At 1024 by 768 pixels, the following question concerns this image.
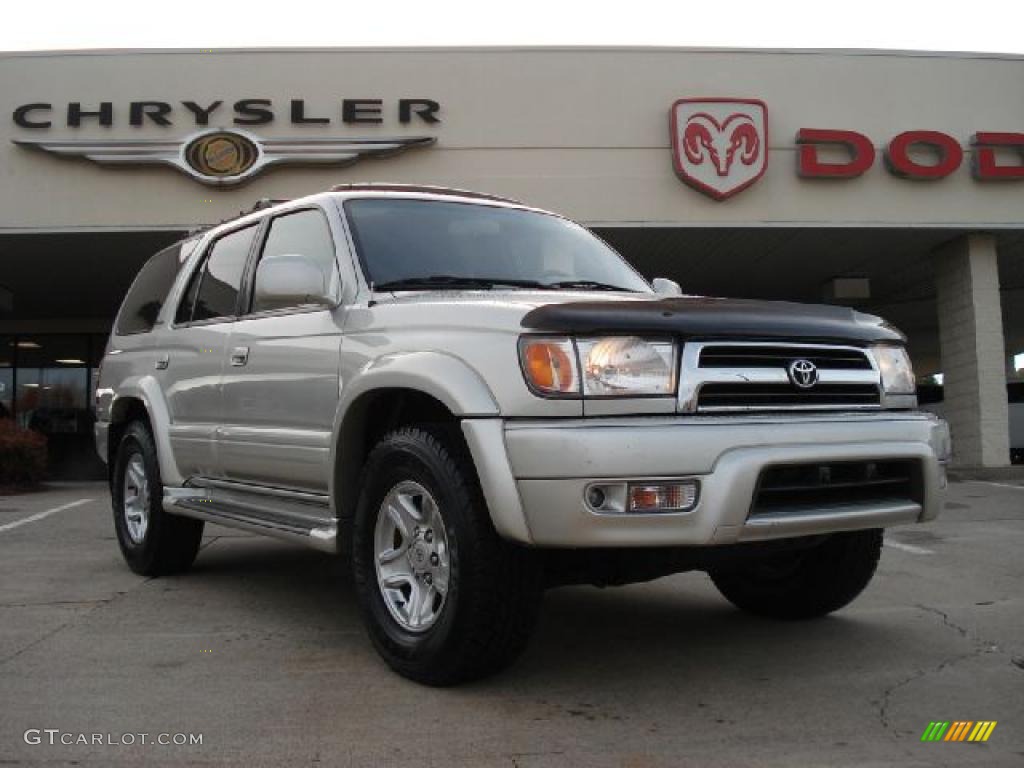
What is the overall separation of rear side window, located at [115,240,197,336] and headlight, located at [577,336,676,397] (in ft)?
11.0

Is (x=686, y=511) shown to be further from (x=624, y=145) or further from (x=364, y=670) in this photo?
(x=624, y=145)

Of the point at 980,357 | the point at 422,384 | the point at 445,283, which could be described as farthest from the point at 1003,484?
the point at 422,384

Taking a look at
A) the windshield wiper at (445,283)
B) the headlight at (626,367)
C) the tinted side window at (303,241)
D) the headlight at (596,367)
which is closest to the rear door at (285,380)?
the tinted side window at (303,241)

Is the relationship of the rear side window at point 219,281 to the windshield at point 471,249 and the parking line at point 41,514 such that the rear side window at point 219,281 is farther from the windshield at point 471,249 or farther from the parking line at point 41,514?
the parking line at point 41,514

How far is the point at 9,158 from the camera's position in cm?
1283

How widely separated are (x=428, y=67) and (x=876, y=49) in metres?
6.39

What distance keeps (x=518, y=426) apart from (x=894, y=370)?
5.22 ft

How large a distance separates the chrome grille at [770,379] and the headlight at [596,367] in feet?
0.29

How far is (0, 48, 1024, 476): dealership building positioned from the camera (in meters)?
12.8

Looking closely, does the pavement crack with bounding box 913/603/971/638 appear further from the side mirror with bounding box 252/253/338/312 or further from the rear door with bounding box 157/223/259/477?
the rear door with bounding box 157/223/259/477

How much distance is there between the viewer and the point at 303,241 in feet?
14.2

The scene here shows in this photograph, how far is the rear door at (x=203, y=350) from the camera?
4633 millimetres

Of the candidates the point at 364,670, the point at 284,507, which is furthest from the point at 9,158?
the point at 364,670

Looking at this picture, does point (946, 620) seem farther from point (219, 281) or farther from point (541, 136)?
point (541, 136)
